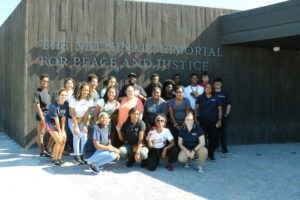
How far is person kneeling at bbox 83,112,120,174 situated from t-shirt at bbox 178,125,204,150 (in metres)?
1.22

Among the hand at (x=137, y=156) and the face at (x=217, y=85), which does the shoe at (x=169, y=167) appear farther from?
the face at (x=217, y=85)

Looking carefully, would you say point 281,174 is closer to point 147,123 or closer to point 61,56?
point 147,123

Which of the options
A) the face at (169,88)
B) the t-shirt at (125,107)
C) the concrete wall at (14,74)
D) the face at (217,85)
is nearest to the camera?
the t-shirt at (125,107)

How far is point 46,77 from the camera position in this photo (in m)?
7.47

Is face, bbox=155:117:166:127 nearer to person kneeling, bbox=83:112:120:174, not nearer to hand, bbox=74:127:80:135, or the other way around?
person kneeling, bbox=83:112:120:174

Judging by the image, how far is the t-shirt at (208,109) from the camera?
25.1ft

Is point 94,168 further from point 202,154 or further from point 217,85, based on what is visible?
point 217,85

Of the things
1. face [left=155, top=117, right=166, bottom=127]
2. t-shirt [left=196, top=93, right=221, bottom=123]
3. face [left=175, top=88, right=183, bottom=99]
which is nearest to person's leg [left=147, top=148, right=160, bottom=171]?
face [left=155, top=117, right=166, bottom=127]

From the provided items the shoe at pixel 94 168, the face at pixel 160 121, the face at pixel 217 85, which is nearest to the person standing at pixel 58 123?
the shoe at pixel 94 168

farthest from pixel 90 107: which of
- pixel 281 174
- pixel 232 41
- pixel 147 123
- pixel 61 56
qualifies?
pixel 232 41

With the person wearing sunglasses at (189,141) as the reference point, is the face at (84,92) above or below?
above

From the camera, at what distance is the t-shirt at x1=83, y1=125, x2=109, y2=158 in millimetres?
6355

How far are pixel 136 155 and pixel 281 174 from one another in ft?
8.27

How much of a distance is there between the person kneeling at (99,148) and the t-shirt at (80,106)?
53 centimetres
